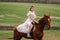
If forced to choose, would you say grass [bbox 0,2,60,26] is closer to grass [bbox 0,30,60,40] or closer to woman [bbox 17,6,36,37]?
grass [bbox 0,30,60,40]

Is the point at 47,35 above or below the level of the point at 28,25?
below

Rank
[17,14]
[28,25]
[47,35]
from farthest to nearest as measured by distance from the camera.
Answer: [17,14], [47,35], [28,25]

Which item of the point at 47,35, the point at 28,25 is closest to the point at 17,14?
the point at 47,35

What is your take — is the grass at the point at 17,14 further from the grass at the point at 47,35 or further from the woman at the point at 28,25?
the woman at the point at 28,25

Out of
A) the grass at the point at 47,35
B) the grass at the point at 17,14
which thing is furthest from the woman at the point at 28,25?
the grass at the point at 17,14

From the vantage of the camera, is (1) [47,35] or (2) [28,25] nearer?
(2) [28,25]

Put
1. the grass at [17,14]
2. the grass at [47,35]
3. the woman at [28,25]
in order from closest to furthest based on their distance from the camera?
1. the woman at [28,25]
2. the grass at [47,35]
3. the grass at [17,14]

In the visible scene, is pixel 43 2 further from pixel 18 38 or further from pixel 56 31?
pixel 18 38

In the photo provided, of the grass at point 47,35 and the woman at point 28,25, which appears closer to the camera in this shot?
the woman at point 28,25

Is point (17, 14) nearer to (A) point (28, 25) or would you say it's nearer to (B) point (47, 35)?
(B) point (47, 35)

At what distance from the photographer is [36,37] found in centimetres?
988

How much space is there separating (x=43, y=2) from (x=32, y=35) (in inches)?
1074

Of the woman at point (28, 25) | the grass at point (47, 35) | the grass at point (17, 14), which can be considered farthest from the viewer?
the grass at point (17, 14)

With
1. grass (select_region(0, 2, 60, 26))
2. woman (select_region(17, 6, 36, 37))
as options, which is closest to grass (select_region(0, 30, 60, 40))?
grass (select_region(0, 2, 60, 26))
